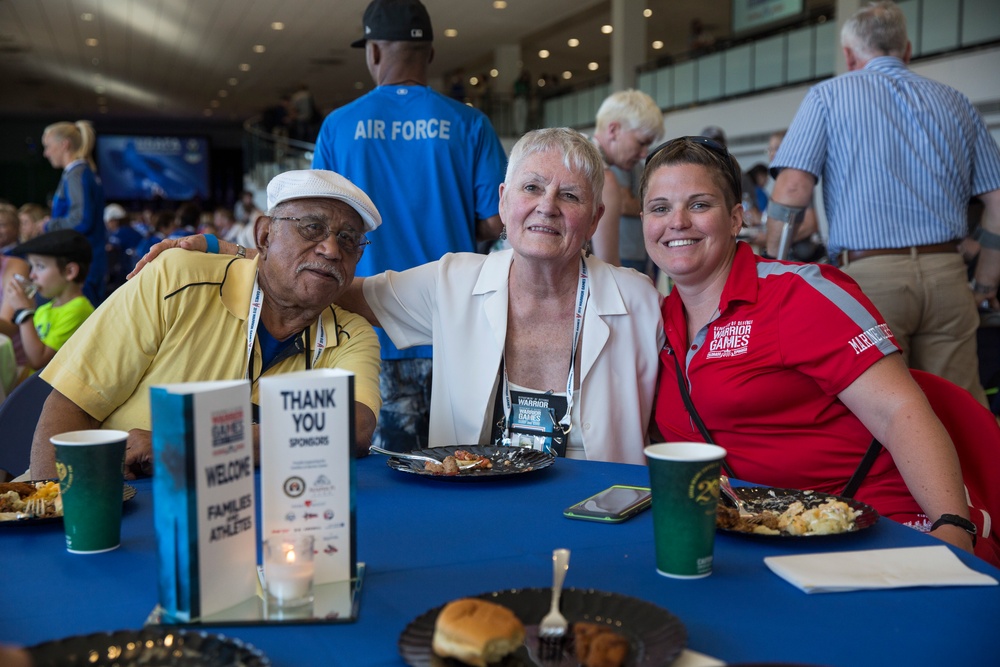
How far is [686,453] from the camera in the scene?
1.17 meters

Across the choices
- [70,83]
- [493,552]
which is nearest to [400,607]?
[493,552]

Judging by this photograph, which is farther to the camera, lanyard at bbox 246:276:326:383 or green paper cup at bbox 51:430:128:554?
lanyard at bbox 246:276:326:383

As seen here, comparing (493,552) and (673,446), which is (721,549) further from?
(493,552)

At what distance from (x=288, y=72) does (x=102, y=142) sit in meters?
9.29

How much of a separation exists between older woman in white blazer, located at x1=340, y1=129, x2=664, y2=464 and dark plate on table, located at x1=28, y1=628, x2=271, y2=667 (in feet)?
4.33

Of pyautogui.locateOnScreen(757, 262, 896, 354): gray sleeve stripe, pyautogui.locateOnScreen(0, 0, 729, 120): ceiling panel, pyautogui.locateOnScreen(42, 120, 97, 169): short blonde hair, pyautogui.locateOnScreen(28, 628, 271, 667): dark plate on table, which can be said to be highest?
pyautogui.locateOnScreen(0, 0, 729, 120): ceiling panel

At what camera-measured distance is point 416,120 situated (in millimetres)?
3059

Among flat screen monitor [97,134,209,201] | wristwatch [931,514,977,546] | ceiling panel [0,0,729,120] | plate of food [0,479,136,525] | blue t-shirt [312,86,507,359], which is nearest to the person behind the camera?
plate of food [0,479,136,525]

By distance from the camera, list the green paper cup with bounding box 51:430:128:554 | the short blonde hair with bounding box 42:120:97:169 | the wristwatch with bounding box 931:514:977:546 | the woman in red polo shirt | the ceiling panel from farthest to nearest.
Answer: the ceiling panel, the short blonde hair with bounding box 42:120:97:169, the woman in red polo shirt, the wristwatch with bounding box 931:514:977:546, the green paper cup with bounding box 51:430:128:554

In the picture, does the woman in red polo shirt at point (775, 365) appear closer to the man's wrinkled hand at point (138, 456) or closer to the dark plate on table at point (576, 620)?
the dark plate on table at point (576, 620)

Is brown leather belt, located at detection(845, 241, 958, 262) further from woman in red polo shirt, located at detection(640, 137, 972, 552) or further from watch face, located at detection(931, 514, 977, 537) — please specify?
watch face, located at detection(931, 514, 977, 537)

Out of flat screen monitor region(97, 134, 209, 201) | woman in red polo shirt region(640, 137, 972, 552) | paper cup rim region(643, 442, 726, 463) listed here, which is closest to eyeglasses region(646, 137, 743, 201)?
woman in red polo shirt region(640, 137, 972, 552)

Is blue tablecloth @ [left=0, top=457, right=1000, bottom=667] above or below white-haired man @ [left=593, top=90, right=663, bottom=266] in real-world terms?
below

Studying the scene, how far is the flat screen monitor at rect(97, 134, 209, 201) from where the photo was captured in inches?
1123
